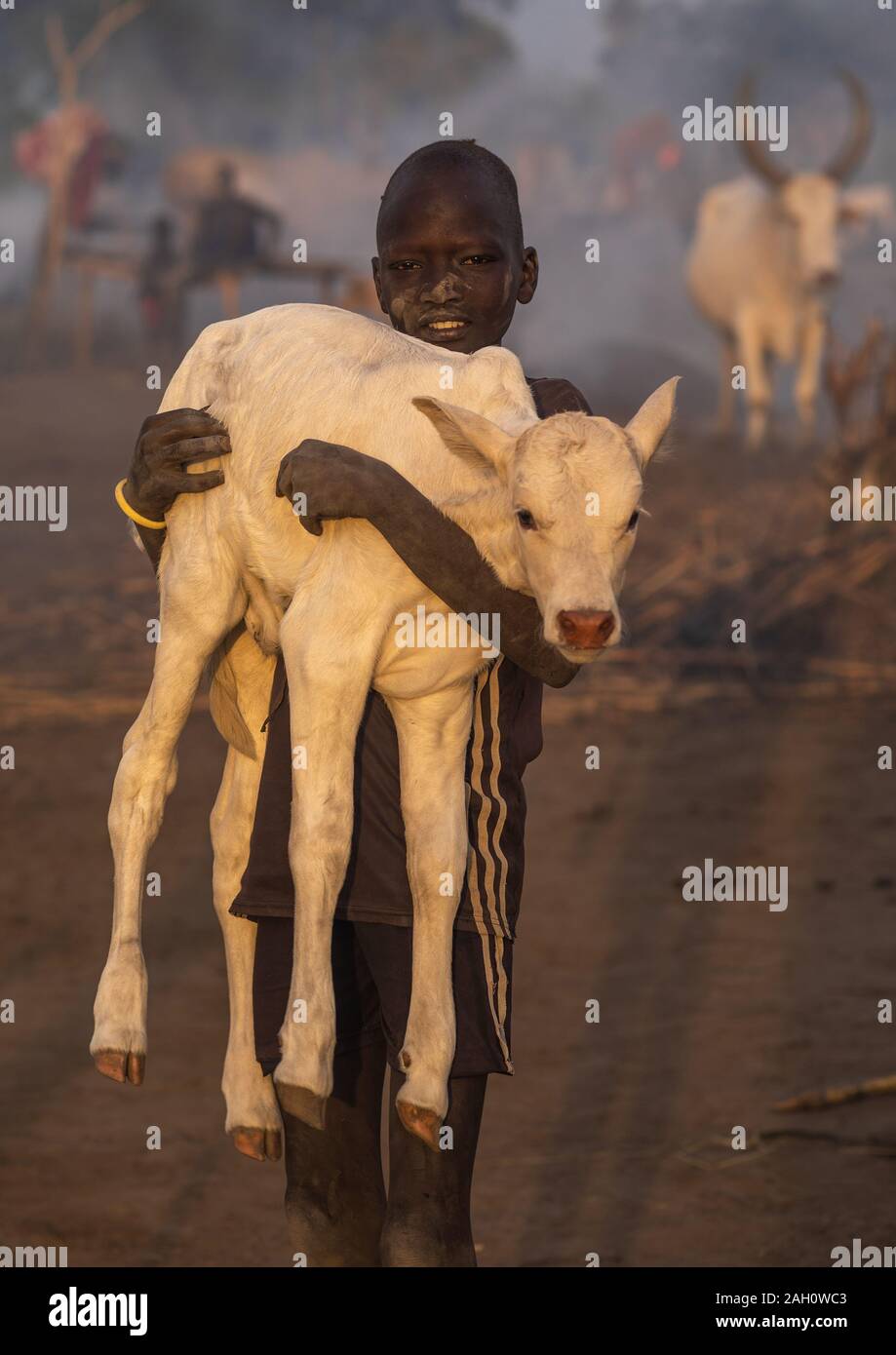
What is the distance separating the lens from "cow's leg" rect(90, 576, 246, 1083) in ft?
11.1

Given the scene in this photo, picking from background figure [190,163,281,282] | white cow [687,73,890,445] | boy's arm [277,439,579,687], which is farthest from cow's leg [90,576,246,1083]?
background figure [190,163,281,282]

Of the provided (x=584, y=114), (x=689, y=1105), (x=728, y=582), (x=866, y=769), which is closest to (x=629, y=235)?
(x=584, y=114)

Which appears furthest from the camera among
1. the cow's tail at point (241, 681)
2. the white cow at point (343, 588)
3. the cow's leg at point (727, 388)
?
the cow's leg at point (727, 388)

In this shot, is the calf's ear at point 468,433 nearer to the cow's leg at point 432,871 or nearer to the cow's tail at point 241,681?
the cow's leg at point 432,871

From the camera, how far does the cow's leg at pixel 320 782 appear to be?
3191 millimetres

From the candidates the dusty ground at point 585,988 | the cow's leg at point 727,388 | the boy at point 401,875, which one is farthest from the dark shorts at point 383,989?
the cow's leg at point 727,388

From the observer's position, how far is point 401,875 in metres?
3.49

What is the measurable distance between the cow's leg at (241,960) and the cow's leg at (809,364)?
1217 cm

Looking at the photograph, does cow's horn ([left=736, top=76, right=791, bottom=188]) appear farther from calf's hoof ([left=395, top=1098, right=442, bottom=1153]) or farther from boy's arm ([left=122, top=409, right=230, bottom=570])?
calf's hoof ([left=395, top=1098, right=442, bottom=1153])

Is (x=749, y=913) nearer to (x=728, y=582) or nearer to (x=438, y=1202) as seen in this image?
(x=728, y=582)

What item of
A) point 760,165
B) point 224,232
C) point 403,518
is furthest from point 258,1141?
point 224,232

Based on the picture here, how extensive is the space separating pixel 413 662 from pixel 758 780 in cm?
657

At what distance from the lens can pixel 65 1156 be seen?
19.6ft

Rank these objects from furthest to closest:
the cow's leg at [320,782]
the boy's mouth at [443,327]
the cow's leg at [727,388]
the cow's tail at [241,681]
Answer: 1. the cow's leg at [727,388]
2. the cow's tail at [241,681]
3. the boy's mouth at [443,327]
4. the cow's leg at [320,782]
